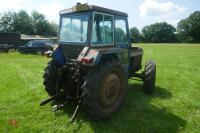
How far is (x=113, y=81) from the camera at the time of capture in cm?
577

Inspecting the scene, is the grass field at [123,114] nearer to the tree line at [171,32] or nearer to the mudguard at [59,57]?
the mudguard at [59,57]

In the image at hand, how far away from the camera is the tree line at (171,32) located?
8675cm

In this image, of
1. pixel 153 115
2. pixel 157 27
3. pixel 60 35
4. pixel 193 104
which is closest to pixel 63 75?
pixel 60 35

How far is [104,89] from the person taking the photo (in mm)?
5504

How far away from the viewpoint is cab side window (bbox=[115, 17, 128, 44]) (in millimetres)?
6536

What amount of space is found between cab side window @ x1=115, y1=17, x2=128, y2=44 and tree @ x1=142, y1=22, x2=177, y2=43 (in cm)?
8469

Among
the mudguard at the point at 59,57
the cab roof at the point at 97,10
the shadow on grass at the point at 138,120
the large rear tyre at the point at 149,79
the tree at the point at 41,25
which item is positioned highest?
the tree at the point at 41,25

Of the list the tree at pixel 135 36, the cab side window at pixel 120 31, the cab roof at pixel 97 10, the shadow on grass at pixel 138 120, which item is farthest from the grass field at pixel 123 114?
the tree at pixel 135 36

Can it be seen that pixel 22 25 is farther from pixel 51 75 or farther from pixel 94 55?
pixel 94 55

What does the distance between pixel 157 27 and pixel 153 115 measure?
99.4 m

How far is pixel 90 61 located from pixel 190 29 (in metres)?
90.6

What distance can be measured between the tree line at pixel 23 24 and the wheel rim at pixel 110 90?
6710 centimetres

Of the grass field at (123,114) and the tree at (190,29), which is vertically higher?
the tree at (190,29)

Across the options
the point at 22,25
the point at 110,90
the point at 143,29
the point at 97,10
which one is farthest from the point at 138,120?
the point at 143,29
